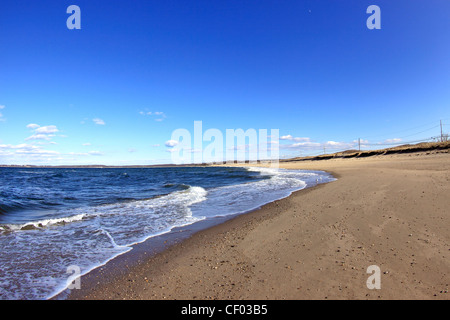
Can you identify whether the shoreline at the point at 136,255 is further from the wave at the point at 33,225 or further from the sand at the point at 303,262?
the wave at the point at 33,225

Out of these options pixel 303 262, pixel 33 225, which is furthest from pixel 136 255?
pixel 33 225

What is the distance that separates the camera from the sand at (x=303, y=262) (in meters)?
3.21

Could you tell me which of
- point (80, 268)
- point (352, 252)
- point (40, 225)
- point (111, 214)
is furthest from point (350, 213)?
point (40, 225)

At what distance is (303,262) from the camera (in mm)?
4039

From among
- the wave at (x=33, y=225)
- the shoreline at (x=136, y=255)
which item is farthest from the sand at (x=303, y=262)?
the wave at (x=33, y=225)

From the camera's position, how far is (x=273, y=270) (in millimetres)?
3846

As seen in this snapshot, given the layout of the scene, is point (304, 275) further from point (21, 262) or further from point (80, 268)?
point (21, 262)

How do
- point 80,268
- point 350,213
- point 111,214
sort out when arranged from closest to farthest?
point 80,268, point 350,213, point 111,214

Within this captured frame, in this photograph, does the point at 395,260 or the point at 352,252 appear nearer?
the point at 395,260

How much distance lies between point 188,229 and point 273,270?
4.05 meters

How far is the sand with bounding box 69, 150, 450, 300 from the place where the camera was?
10.5 feet

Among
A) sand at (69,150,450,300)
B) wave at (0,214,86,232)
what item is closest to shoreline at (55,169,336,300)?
sand at (69,150,450,300)

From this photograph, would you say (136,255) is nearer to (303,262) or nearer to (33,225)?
(303,262)
